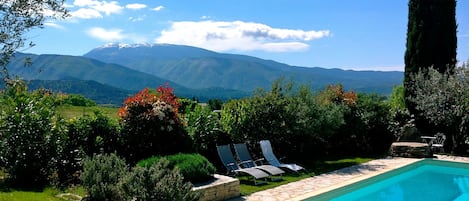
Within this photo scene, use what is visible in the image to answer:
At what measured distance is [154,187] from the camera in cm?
613

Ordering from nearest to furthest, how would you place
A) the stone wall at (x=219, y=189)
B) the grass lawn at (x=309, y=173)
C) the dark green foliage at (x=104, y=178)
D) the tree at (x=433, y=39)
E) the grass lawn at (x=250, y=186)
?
the dark green foliage at (x=104, y=178), the grass lawn at (x=250, y=186), the stone wall at (x=219, y=189), the grass lawn at (x=309, y=173), the tree at (x=433, y=39)

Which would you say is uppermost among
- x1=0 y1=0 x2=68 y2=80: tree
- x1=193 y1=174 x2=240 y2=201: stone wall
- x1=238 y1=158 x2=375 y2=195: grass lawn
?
x1=0 y1=0 x2=68 y2=80: tree

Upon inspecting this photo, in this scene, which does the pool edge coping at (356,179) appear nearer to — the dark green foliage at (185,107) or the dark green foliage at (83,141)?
the dark green foliage at (83,141)

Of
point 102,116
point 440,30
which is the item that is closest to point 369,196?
point 102,116

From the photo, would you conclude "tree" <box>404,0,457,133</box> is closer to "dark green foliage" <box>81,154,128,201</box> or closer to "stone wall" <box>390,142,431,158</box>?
"stone wall" <box>390,142,431,158</box>

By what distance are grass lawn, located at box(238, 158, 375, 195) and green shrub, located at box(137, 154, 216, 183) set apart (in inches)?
38.1

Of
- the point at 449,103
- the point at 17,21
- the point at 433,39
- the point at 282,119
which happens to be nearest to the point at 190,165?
the point at 17,21

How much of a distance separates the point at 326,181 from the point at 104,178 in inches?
227

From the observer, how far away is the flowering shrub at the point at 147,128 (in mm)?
9891

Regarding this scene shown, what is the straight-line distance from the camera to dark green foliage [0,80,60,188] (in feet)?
27.6

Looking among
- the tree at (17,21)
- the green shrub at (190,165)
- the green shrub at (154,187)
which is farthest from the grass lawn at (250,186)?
the tree at (17,21)

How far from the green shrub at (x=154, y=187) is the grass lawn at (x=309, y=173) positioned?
122 inches

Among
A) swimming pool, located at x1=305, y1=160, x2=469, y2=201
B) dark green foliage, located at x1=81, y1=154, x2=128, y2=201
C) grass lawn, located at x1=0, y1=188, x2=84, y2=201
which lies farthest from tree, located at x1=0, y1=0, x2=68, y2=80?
swimming pool, located at x1=305, y1=160, x2=469, y2=201

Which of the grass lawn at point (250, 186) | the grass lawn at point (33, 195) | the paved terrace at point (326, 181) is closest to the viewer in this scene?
the grass lawn at point (33, 195)
